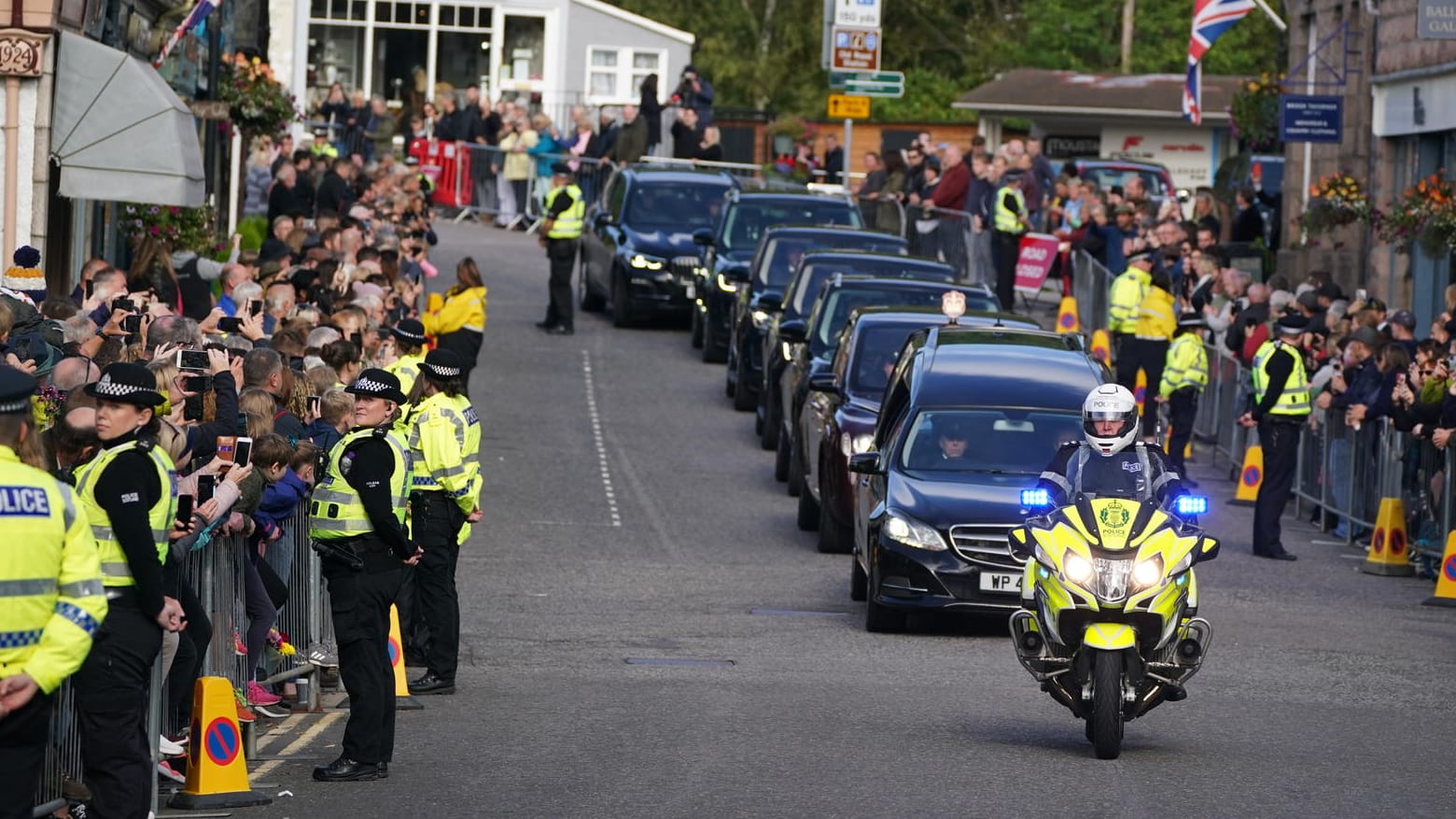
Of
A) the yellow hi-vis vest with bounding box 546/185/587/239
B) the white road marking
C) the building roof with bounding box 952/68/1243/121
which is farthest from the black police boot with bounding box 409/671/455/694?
the building roof with bounding box 952/68/1243/121

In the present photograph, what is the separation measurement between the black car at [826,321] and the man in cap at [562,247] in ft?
27.8

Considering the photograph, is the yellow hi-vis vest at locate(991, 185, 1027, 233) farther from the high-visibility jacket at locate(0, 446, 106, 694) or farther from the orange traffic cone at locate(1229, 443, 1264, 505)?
the high-visibility jacket at locate(0, 446, 106, 694)

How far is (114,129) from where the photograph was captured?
67.4ft

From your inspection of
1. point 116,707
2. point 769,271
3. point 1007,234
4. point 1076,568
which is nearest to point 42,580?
point 116,707

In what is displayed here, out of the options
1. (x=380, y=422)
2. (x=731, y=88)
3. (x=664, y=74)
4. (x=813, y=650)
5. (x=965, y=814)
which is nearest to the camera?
(x=965, y=814)

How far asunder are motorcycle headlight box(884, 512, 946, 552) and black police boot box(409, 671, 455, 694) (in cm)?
343

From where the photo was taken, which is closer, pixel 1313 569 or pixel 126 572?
pixel 126 572

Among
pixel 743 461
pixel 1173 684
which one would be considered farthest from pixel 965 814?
pixel 743 461

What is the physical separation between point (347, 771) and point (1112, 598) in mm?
3694

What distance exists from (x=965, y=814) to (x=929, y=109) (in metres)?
60.2

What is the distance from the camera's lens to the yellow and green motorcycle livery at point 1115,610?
470 inches

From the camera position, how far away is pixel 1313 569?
20172mm

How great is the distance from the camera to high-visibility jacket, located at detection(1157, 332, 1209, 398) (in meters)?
23.9

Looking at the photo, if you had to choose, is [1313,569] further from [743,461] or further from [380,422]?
[380,422]
